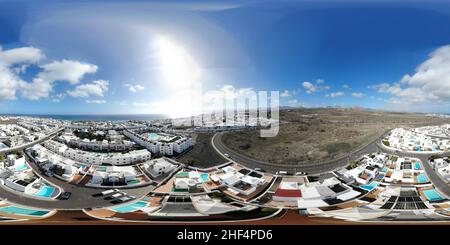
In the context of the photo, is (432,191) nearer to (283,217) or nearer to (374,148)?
(374,148)

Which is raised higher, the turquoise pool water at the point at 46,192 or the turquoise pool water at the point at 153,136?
the turquoise pool water at the point at 153,136

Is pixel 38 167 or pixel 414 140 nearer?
pixel 38 167

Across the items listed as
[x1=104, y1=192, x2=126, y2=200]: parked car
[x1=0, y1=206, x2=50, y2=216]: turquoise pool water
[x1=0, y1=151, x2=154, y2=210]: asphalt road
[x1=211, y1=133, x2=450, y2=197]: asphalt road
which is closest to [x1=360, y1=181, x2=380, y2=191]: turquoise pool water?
[x1=211, y1=133, x2=450, y2=197]: asphalt road

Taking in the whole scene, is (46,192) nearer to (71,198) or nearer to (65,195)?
(65,195)

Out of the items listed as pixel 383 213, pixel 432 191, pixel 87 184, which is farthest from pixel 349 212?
pixel 87 184

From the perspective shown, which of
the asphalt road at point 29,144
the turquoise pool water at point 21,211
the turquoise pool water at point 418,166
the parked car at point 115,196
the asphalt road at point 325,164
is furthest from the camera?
the asphalt road at point 29,144

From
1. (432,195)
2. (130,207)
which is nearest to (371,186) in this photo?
(432,195)

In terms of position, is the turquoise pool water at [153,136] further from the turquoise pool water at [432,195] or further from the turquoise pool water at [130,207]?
the turquoise pool water at [432,195]

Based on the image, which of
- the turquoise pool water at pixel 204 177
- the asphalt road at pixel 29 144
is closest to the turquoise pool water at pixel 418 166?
the turquoise pool water at pixel 204 177
